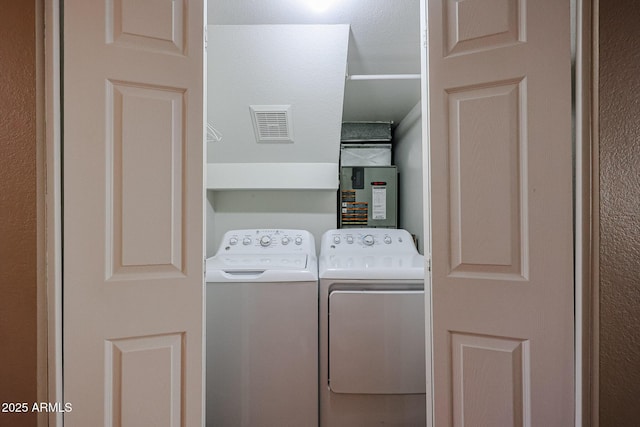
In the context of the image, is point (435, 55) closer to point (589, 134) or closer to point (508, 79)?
point (508, 79)

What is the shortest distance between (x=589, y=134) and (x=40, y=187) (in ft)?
5.34

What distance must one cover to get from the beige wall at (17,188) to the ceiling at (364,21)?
0.96 m

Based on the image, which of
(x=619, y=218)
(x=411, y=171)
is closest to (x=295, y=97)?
(x=411, y=171)

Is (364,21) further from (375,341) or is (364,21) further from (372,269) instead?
(375,341)

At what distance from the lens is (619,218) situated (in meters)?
0.96

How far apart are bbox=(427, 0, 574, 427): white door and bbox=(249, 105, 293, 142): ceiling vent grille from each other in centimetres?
126

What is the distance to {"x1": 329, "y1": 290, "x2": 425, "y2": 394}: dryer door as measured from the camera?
1655 mm

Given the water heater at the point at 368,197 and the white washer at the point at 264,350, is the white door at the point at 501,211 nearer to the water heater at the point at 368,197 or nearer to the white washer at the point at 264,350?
the white washer at the point at 264,350

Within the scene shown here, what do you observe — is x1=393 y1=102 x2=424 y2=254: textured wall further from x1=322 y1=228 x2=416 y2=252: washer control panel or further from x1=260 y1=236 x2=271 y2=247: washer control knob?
x1=260 y1=236 x2=271 y2=247: washer control knob

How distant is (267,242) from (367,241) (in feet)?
2.15

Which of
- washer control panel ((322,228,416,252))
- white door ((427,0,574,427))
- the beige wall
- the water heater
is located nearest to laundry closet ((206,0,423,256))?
the water heater

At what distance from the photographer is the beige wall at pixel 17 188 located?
1.00 metres

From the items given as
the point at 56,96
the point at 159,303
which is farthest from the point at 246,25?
the point at 159,303

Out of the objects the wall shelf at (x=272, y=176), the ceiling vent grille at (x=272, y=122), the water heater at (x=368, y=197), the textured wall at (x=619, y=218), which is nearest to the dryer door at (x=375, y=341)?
the textured wall at (x=619, y=218)
